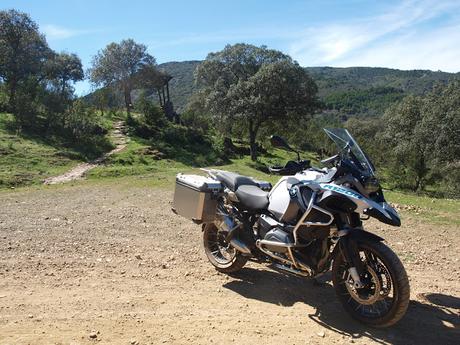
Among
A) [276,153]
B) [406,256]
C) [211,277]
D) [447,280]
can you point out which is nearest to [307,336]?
[211,277]

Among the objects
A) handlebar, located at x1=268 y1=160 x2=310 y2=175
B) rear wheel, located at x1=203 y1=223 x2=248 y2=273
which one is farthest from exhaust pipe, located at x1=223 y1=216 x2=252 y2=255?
handlebar, located at x1=268 y1=160 x2=310 y2=175

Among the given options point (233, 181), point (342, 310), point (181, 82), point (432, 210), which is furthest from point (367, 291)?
point (181, 82)

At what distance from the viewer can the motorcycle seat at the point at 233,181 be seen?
5.64m

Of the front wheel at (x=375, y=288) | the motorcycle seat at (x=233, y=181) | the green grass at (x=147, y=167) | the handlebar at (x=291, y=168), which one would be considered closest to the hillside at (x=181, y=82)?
the green grass at (x=147, y=167)

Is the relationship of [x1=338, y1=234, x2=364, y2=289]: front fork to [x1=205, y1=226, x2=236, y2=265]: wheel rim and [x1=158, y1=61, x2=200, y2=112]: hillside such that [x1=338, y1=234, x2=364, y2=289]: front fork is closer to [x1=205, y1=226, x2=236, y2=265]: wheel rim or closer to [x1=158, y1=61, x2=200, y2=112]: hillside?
[x1=205, y1=226, x2=236, y2=265]: wheel rim

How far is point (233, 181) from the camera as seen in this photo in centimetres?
568

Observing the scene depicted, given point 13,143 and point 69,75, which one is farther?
point 69,75

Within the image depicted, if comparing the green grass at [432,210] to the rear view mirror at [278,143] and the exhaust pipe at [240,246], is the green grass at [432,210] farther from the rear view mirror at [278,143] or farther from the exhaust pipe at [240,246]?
the rear view mirror at [278,143]

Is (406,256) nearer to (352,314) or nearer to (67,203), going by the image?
(352,314)

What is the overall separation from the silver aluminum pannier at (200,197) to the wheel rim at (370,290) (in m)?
1.90

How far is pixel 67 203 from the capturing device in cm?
1084

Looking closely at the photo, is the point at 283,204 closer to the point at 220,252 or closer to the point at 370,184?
the point at 370,184

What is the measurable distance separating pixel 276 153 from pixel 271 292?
3825cm

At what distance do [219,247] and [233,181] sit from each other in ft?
3.16
